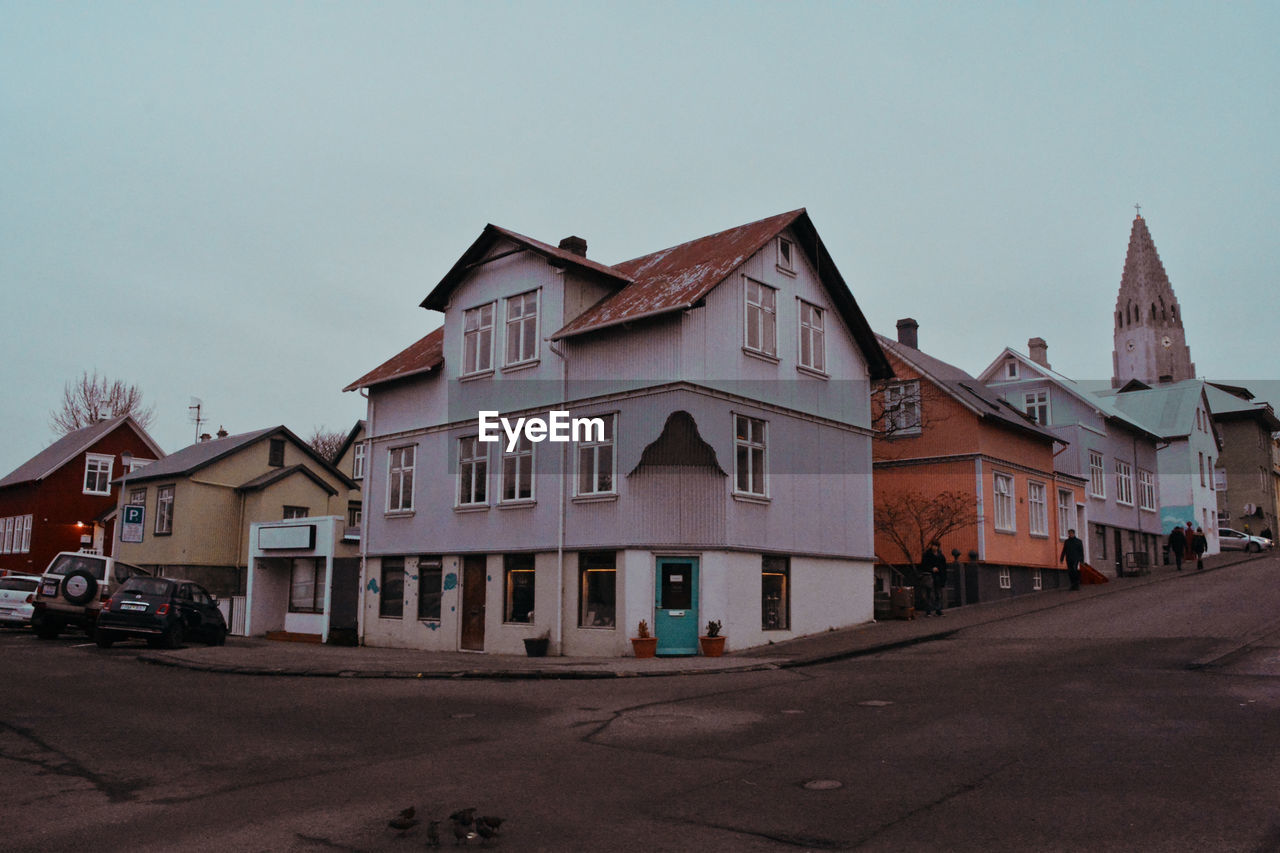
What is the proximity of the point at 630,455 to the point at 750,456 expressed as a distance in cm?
271

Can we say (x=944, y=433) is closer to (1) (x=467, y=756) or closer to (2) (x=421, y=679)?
(2) (x=421, y=679)

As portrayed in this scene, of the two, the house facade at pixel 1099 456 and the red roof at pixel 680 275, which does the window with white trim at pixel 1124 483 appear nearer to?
the house facade at pixel 1099 456

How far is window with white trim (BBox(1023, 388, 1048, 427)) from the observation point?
140ft

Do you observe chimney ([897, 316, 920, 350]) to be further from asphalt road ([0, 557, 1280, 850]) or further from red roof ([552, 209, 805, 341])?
asphalt road ([0, 557, 1280, 850])

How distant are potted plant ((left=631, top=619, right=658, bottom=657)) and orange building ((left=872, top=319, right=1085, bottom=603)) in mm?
12075

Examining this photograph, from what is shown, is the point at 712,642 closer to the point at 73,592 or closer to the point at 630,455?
the point at 630,455

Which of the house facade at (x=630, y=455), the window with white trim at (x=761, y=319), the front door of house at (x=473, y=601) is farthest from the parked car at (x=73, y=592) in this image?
the window with white trim at (x=761, y=319)

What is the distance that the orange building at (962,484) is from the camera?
100 feet

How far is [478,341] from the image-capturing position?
26469 millimetres

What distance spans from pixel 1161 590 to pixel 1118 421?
1499 centimetres

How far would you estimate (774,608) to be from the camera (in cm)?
2281

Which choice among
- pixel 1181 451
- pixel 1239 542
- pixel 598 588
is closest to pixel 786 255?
pixel 598 588

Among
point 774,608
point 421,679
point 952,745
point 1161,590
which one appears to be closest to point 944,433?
point 1161,590

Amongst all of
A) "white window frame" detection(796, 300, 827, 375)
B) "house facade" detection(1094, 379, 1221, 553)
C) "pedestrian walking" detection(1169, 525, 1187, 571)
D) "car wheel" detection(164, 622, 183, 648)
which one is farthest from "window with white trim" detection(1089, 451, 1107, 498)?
"car wheel" detection(164, 622, 183, 648)
